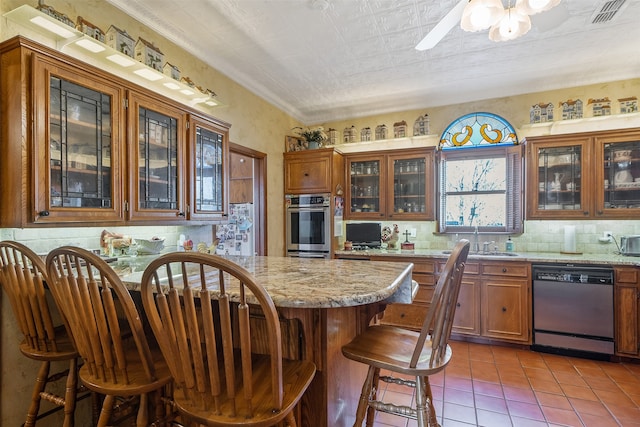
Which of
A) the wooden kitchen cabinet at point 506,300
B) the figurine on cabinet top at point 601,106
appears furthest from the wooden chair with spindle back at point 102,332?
the figurine on cabinet top at point 601,106

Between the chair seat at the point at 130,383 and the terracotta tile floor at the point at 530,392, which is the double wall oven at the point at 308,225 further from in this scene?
the chair seat at the point at 130,383

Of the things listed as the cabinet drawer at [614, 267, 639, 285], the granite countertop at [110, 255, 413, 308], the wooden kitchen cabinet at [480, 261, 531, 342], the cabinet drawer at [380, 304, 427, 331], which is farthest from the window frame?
the granite countertop at [110, 255, 413, 308]

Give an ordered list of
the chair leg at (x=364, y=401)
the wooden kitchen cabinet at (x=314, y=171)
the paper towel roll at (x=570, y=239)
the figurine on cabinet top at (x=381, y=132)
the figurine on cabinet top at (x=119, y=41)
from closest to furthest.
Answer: the chair leg at (x=364, y=401) → the figurine on cabinet top at (x=119, y=41) → the paper towel roll at (x=570, y=239) → the wooden kitchen cabinet at (x=314, y=171) → the figurine on cabinet top at (x=381, y=132)

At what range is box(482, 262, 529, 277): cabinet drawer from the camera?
3.22 metres

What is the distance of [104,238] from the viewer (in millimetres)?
2104

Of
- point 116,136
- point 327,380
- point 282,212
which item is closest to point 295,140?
point 282,212

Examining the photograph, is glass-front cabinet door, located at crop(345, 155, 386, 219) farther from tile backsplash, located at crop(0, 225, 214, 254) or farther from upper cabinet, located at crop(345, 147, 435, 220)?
tile backsplash, located at crop(0, 225, 214, 254)

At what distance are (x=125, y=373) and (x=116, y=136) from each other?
4.53 feet

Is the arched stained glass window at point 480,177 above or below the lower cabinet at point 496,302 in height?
above

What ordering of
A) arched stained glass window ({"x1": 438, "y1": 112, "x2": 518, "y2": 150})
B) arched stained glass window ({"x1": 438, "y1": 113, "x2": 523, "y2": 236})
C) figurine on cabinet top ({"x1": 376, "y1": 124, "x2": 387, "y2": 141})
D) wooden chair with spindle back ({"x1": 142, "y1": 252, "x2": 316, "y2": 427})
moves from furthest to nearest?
figurine on cabinet top ({"x1": 376, "y1": 124, "x2": 387, "y2": 141}) < arched stained glass window ({"x1": 438, "y1": 112, "x2": 518, "y2": 150}) < arched stained glass window ({"x1": 438, "y1": 113, "x2": 523, "y2": 236}) < wooden chair with spindle back ({"x1": 142, "y1": 252, "x2": 316, "y2": 427})

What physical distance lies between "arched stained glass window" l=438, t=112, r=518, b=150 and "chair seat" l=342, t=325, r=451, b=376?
3087mm

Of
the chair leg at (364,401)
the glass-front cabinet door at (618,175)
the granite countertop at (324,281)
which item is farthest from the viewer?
the glass-front cabinet door at (618,175)

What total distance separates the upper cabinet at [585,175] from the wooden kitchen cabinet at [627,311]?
2.15ft

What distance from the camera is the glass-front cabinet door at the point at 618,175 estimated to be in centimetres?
320
